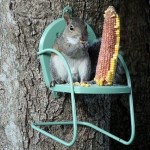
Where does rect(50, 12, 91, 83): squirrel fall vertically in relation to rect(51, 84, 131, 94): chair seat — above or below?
above

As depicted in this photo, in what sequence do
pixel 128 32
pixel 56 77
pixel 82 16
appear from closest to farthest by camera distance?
pixel 56 77, pixel 82 16, pixel 128 32

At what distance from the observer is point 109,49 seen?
62.6 inches

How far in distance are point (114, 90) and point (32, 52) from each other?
37cm

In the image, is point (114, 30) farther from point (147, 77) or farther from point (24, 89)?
point (147, 77)

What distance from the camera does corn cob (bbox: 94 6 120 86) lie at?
158cm

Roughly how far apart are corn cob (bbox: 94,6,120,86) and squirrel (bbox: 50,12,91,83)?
0.25 feet

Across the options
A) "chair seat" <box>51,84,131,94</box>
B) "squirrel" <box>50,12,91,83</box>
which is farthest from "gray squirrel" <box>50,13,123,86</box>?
"chair seat" <box>51,84,131,94</box>

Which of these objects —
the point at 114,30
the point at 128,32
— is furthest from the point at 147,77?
the point at 114,30

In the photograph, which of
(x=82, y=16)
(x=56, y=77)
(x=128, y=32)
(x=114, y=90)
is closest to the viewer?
(x=114, y=90)

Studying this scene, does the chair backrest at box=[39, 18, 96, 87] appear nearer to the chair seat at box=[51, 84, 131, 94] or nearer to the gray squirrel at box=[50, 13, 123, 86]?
the gray squirrel at box=[50, 13, 123, 86]

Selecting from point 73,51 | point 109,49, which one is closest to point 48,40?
point 73,51

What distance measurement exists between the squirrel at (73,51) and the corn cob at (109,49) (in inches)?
3.0

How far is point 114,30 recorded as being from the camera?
159cm

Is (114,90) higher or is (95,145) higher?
(114,90)
